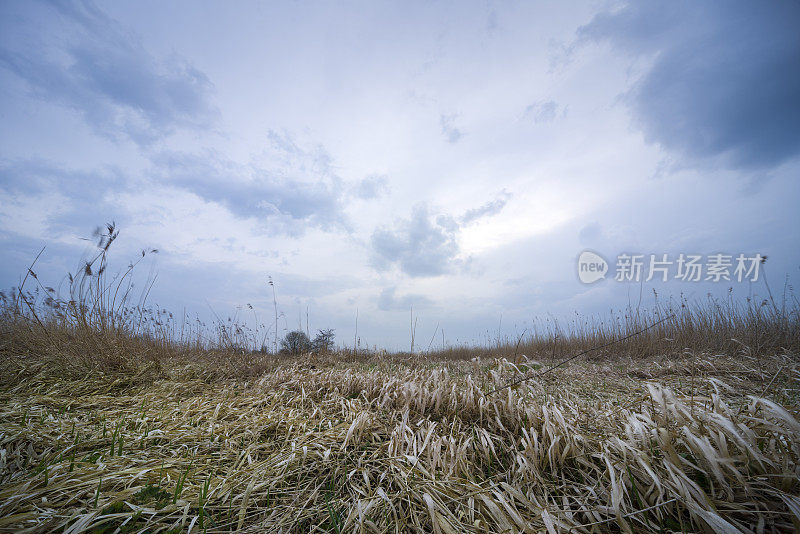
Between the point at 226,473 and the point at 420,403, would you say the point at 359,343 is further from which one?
the point at 226,473

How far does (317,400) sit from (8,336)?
6.24 metres

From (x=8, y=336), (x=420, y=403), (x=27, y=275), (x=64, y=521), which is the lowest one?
(x=64, y=521)

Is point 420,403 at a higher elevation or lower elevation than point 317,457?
higher

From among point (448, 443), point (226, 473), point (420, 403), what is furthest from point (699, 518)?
point (226, 473)

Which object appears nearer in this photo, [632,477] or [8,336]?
[632,477]

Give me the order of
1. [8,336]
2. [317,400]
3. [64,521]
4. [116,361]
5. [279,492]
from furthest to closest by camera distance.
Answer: [8,336] < [116,361] < [317,400] < [279,492] < [64,521]

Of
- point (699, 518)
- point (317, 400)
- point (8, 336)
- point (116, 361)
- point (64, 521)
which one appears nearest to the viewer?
point (699, 518)

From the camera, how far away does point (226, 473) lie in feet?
6.79

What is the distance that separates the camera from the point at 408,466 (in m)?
2.01

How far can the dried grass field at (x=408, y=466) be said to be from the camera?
1434 mm

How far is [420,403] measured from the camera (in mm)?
2818

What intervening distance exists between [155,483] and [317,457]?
95cm

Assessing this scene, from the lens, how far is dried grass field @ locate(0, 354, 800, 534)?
1.43 m

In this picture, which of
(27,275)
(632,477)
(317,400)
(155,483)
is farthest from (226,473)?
(27,275)
